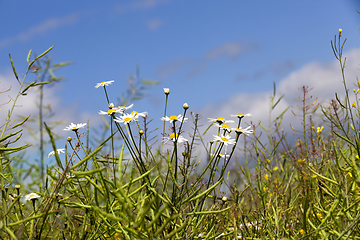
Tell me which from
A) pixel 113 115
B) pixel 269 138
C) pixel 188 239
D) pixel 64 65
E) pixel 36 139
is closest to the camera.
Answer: pixel 188 239

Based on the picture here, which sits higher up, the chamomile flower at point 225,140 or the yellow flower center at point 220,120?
the yellow flower center at point 220,120

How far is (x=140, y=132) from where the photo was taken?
1.64 m

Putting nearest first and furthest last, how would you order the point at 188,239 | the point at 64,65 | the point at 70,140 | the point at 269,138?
the point at 188,239, the point at 70,140, the point at 269,138, the point at 64,65

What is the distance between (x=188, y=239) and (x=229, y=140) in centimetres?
57

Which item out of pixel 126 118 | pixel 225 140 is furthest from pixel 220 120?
pixel 126 118

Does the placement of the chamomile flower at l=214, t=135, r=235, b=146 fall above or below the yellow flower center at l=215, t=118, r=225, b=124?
below

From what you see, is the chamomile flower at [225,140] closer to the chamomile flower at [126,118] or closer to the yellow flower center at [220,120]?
the yellow flower center at [220,120]

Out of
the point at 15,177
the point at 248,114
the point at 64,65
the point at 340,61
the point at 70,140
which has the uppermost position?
the point at 64,65

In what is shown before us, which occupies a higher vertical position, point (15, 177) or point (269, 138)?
point (269, 138)

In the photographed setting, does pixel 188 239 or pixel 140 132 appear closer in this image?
pixel 188 239

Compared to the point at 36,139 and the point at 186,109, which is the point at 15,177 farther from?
the point at 186,109

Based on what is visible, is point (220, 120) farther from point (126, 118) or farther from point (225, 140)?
point (126, 118)

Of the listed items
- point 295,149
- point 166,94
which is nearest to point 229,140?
point 166,94

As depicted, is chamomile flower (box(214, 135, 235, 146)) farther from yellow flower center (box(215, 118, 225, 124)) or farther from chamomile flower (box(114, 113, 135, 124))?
chamomile flower (box(114, 113, 135, 124))
